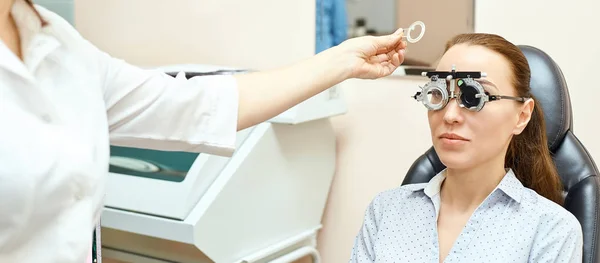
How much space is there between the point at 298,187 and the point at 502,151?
2.83ft

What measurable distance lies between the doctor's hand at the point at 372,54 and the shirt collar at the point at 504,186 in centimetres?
31

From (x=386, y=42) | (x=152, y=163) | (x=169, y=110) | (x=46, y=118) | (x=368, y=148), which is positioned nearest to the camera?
(x=46, y=118)

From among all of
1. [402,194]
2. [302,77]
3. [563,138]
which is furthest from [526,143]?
[302,77]

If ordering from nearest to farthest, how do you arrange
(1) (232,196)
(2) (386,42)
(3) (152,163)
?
(2) (386,42)
(1) (232,196)
(3) (152,163)

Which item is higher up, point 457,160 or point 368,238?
point 457,160

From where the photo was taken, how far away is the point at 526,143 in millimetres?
1632

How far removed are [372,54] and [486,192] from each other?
0.43 metres

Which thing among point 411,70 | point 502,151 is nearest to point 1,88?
point 502,151

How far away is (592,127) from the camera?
196cm

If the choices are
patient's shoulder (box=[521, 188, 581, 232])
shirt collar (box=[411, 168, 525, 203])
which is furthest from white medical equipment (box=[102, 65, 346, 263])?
patient's shoulder (box=[521, 188, 581, 232])

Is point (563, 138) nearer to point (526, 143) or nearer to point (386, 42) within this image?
point (526, 143)

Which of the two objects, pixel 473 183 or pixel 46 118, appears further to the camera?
pixel 473 183

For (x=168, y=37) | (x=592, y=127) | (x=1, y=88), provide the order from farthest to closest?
(x=168, y=37) → (x=592, y=127) → (x=1, y=88)

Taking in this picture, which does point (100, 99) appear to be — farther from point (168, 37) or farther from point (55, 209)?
point (168, 37)
